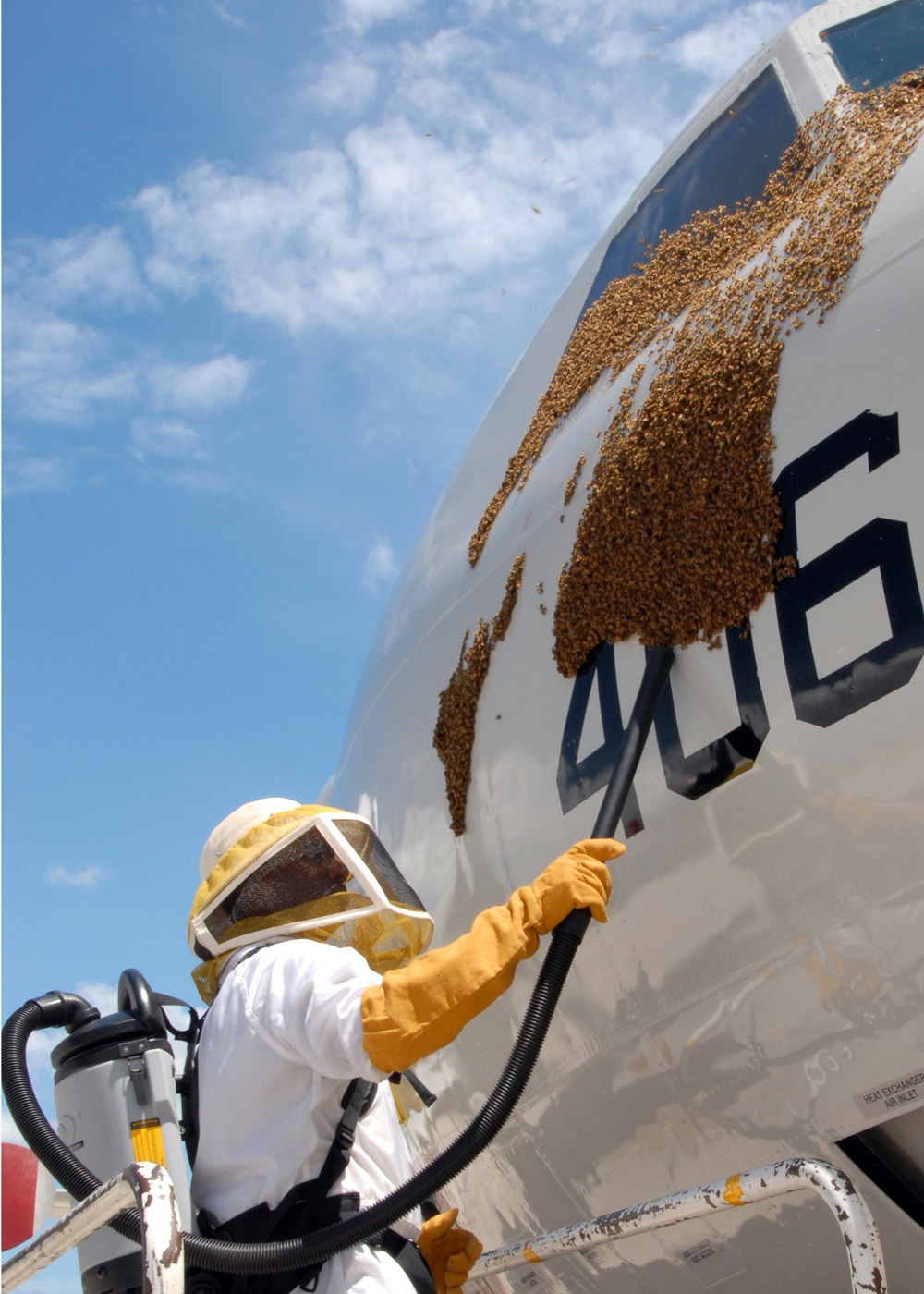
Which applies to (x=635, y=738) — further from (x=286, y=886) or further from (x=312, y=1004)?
(x=286, y=886)

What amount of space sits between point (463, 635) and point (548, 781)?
932 millimetres

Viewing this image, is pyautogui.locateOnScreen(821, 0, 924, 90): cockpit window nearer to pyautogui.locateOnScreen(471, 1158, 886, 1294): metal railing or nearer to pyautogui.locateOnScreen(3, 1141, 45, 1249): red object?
pyautogui.locateOnScreen(471, 1158, 886, 1294): metal railing

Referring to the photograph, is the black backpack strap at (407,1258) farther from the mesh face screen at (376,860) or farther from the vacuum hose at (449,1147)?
the mesh face screen at (376,860)

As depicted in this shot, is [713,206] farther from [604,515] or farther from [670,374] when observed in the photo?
[604,515]

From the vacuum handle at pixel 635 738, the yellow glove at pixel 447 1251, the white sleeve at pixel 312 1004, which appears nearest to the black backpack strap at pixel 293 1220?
A: the white sleeve at pixel 312 1004

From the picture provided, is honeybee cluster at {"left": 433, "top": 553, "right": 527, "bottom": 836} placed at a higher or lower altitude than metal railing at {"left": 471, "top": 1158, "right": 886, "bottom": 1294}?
higher

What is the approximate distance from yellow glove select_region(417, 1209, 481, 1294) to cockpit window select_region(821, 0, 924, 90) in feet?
12.8

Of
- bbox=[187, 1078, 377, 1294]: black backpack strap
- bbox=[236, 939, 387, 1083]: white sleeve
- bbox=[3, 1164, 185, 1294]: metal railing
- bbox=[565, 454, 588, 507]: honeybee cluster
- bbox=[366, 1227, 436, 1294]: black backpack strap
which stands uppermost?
bbox=[565, 454, 588, 507]: honeybee cluster

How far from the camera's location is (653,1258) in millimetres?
3645

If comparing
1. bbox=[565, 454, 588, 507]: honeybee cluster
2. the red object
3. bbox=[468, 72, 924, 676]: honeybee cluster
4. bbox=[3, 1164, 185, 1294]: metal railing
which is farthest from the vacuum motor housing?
bbox=[565, 454, 588, 507]: honeybee cluster

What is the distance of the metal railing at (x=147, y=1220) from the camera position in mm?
2428

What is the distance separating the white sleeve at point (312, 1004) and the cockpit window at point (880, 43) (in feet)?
9.94

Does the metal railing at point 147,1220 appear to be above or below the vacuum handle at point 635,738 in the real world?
below

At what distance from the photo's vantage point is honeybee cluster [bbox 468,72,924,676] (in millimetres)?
3070
